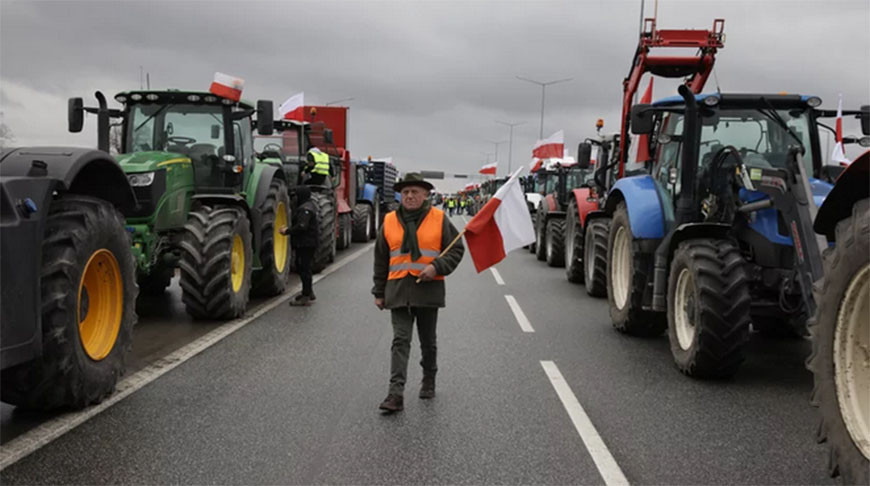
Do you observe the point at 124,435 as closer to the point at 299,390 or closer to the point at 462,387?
the point at 299,390

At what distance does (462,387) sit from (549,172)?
1458cm

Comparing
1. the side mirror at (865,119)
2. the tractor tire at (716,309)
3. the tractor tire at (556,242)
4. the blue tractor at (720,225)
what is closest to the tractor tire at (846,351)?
the blue tractor at (720,225)

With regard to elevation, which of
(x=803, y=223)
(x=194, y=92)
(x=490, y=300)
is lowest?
(x=490, y=300)

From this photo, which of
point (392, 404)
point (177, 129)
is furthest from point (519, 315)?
point (177, 129)

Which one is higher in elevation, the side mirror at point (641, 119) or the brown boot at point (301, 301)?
the side mirror at point (641, 119)

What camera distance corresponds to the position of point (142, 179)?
27.2 feet

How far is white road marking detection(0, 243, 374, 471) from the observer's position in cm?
443

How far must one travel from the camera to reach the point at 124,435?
4750 mm

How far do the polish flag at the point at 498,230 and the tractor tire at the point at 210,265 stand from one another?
3647 mm

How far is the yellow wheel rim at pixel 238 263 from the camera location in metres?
9.16

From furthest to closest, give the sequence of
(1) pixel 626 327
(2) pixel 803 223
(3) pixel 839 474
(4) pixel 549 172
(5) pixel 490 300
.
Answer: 1. (4) pixel 549 172
2. (5) pixel 490 300
3. (1) pixel 626 327
4. (2) pixel 803 223
5. (3) pixel 839 474

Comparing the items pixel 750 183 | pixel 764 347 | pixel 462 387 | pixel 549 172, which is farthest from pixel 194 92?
pixel 549 172

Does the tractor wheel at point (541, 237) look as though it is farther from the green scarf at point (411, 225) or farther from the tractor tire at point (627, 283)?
the green scarf at point (411, 225)

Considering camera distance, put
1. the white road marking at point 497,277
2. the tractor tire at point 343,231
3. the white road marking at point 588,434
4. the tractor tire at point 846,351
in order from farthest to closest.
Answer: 1. the tractor tire at point 343,231
2. the white road marking at point 497,277
3. the white road marking at point 588,434
4. the tractor tire at point 846,351
